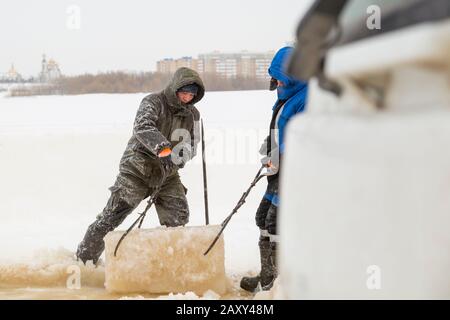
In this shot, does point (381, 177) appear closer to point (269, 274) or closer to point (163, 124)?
point (269, 274)

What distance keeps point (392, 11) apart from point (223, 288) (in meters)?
3.14

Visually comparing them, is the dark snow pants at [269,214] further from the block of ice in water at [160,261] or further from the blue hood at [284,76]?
the blue hood at [284,76]

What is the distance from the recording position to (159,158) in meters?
4.50

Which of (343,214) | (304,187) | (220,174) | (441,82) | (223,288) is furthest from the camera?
(220,174)

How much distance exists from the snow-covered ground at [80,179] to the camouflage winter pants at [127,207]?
35cm

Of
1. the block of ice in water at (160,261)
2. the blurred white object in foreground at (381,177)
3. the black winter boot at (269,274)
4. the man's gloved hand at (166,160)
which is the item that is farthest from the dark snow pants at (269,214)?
the blurred white object in foreground at (381,177)

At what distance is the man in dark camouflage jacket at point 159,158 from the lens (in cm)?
451

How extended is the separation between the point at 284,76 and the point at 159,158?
1.08 metres

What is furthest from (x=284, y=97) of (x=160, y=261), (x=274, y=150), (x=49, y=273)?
(x=49, y=273)

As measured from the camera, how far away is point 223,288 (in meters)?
4.17

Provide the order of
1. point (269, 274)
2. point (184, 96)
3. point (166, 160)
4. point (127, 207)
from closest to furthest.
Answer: point (269, 274)
point (166, 160)
point (184, 96)
point (127, 207)
